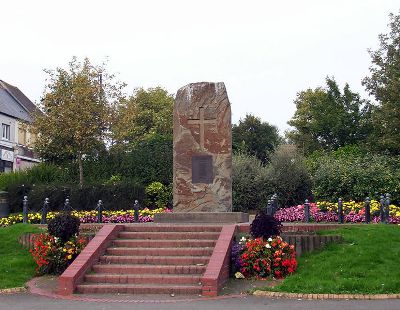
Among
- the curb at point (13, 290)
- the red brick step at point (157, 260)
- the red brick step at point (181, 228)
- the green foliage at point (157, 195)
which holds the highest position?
the green foliage at point (157, 195)

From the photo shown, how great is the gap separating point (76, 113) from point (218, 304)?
814 inches

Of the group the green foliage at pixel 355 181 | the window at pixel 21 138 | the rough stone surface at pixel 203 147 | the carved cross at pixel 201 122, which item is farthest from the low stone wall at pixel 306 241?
the window at pixel 21 138

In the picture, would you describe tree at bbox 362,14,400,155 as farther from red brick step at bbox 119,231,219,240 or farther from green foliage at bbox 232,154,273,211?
red brick step at bbox 119,231,219,240

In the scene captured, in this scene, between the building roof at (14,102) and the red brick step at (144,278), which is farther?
the building roof at (14,102)

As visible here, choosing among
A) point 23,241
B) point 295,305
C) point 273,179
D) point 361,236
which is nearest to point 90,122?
point 273,179

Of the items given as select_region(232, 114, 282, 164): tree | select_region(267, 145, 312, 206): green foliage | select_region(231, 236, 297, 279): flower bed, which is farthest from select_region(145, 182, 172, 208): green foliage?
select_region(232, 114, 282, 164): tree

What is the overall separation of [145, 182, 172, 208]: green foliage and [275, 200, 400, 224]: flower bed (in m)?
7.71

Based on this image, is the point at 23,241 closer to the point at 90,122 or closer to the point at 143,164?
the point at 90,122

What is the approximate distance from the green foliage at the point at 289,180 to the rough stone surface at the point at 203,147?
1106 centimetres

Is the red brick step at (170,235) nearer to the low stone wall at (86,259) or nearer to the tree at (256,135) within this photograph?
the low stone wall at (86,259)

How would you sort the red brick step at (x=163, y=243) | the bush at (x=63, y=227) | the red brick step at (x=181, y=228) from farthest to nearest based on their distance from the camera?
the red brick step at (x=181, y=228) → the red brick step at (x=163, y=243) → the bush at (x=63, y=227)

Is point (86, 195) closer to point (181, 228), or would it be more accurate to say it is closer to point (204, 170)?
point (204, 170)

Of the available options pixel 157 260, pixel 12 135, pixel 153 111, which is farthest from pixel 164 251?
pixel 12 135

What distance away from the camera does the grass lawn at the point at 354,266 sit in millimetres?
11289
